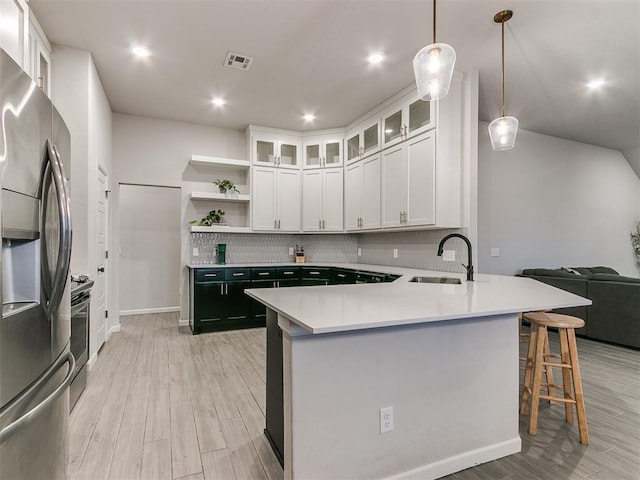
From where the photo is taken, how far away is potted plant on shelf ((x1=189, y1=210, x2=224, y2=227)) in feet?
16.2

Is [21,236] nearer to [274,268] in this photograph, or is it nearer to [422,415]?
Result: [422,415]

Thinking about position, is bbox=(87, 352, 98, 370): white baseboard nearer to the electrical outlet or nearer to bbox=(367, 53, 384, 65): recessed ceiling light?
the electrical outlet

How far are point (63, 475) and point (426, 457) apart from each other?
164cm

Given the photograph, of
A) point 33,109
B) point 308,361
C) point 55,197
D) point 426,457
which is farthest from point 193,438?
point 33,109

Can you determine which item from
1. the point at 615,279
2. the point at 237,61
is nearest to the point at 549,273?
the point at 615,279

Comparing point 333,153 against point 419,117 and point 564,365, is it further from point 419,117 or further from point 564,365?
point 564,365

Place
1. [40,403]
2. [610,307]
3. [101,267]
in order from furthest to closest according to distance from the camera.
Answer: [610,307]
[101,267]
[40,403]

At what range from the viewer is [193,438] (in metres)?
2.08

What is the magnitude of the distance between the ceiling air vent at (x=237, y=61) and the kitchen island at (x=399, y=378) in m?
2.44

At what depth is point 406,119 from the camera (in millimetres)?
3867

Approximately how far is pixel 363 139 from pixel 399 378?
368 cm

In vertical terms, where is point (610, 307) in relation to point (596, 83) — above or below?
below

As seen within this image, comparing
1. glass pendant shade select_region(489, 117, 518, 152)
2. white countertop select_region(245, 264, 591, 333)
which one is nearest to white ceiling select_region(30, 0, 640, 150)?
glass pendant shade select_region(489, 117, 518, 152)

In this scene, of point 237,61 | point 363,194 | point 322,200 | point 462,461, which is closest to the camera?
point 462,461
